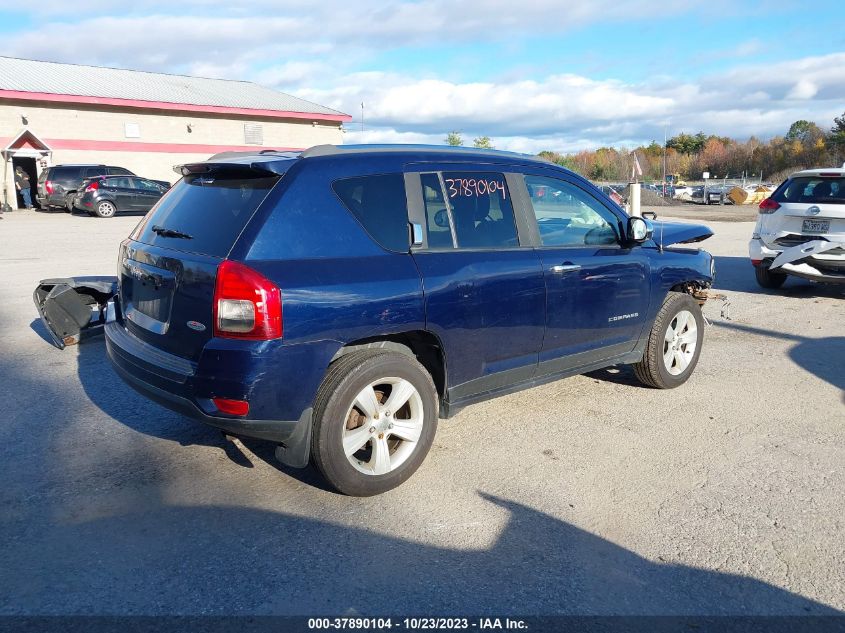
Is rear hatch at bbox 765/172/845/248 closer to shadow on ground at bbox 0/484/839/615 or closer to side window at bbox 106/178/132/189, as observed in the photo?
shadow on ground at bbox 0/484/839/615

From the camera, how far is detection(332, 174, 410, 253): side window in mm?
3922

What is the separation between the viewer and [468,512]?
3793mm

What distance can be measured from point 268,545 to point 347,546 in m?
0.37

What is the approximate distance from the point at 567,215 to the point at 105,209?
23.4m

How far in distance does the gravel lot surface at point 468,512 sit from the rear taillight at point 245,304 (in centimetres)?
98

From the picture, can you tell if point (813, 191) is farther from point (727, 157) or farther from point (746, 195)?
point (727, 157)

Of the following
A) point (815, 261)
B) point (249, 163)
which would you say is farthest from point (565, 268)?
point (815, 261)

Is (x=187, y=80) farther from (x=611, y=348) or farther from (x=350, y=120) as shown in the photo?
(x=611, y=348)

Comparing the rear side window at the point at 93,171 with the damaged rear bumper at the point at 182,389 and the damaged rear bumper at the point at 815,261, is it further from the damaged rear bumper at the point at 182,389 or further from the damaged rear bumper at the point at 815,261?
the damaged rear bumper at the point at 182,389

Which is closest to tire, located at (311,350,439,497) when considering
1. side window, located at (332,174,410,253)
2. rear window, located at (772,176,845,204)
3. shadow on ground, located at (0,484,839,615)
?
shadow on ground, located at (0,484,839,615)

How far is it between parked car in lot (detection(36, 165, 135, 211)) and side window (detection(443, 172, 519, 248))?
990 inches

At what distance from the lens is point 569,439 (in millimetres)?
4828

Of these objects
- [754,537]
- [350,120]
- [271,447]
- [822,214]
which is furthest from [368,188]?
[350,120]

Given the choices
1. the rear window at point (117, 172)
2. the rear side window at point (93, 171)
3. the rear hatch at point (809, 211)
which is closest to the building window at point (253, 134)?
the rear window at point (117, 172)
